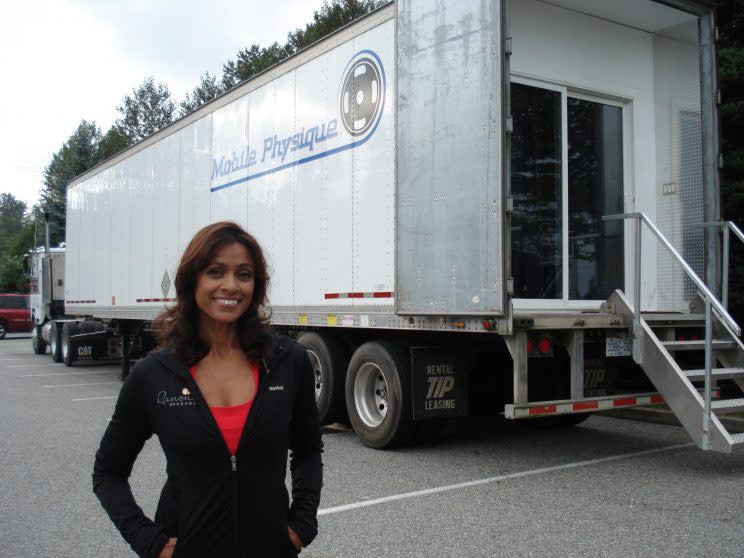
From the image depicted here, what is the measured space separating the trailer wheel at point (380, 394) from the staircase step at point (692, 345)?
2230 millimetres

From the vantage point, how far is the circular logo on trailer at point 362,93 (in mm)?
7039

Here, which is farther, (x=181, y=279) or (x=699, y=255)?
(x=699, y=255)

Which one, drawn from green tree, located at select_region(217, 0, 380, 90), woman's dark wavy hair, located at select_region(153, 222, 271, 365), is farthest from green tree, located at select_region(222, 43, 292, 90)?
woman's dark wavy hair, located at select_region(153, 222, 271, 365)

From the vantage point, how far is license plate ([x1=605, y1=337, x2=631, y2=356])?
6.25 m

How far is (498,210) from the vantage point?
5520mm

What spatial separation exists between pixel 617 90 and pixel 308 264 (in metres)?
3.69

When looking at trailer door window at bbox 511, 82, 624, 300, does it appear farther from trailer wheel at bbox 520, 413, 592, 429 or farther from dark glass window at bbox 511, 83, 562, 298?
trailer wheel at bbox 520, 413, 592, 429

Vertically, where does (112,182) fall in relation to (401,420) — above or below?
above

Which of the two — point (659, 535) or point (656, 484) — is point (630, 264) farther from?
point (659, 535)

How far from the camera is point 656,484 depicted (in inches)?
224

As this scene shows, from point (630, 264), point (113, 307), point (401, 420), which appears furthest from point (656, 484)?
point (113, 307)

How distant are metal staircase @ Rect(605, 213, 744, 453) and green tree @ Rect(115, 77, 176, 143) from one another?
6114 centimetres

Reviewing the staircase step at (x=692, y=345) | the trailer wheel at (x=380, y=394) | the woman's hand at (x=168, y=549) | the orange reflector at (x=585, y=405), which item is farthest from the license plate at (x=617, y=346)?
the woman's hand at (x=168, y=549)

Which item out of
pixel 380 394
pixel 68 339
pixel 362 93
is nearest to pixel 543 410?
pixel 380 394
